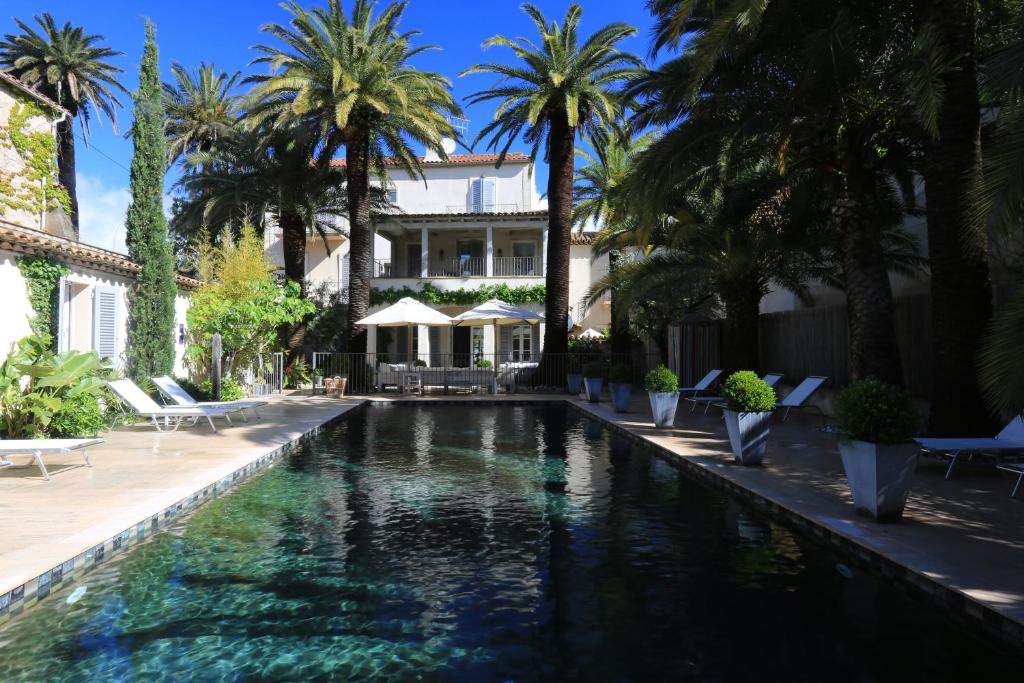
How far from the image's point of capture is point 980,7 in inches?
364

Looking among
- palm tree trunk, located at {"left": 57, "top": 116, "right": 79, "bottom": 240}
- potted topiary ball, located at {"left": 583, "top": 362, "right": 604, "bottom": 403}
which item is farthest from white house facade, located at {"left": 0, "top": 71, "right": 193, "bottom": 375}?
palm tree trunk, located at {"left": 57, "top": 116, "right": 79, "bottom": 240}

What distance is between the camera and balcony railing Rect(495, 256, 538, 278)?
30562 mm

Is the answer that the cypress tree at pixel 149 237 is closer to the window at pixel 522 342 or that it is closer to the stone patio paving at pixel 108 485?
the stone patio paving at pixel 108 485

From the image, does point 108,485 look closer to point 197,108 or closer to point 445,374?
point 445,374

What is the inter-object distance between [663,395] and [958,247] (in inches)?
205

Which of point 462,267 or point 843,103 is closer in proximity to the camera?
point 843,103

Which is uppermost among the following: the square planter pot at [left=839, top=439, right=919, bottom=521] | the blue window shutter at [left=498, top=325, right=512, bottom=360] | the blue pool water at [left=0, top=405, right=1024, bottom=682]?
the blue window shutter at [left=498, top=325, right=512, bottom=360]

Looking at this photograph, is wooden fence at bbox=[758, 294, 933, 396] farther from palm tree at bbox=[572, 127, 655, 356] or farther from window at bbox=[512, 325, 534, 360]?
window at bbox=[512, 325, 534, 360]

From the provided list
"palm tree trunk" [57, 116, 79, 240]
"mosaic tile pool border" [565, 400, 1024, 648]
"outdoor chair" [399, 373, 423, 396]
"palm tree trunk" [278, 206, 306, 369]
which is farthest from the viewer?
"palm tree trunk" [57, 116, 79, 240]

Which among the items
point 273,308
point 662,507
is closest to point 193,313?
point 273,308

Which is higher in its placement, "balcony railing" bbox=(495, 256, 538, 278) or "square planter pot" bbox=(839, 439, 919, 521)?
"balcony railing" bbox=(495, 256, 538, 278)

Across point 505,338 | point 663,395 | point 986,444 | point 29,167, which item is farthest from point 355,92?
point 986,444

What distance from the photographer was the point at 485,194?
33.6 metres

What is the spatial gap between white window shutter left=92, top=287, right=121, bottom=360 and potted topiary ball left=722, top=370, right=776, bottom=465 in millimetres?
11596
